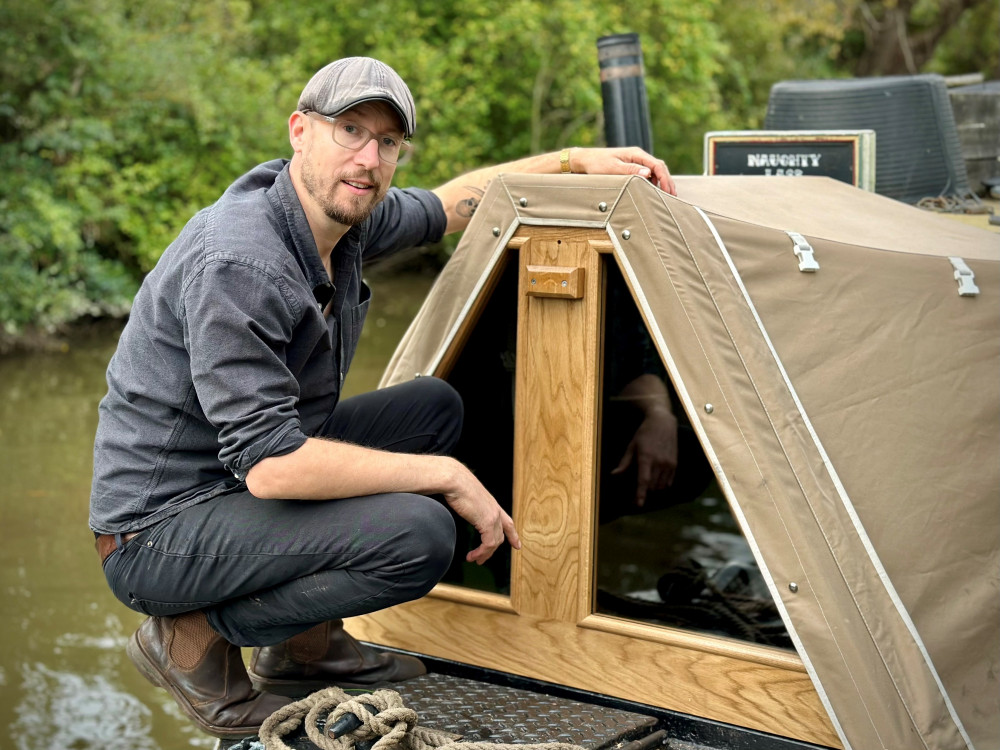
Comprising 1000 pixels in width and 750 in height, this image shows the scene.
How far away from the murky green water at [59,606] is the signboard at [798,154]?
3.07m

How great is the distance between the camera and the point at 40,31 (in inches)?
401

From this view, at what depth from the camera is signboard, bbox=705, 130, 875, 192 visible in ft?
13.6

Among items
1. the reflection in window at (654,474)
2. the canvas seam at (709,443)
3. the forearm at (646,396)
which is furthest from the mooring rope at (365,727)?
the forearm at (646,396)

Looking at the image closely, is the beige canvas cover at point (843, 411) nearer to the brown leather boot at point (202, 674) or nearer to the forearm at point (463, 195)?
the forearm at point (463, 195)

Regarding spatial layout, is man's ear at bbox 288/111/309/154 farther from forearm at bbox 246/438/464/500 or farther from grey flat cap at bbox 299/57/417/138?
forearm at bbox 246/438/464/500

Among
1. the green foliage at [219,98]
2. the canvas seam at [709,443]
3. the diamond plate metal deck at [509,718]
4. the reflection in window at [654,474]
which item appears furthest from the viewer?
the green foliage at [219,98]

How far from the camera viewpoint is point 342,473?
2363mm

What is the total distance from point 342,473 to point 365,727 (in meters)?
0.53

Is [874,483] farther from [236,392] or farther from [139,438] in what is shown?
[139,438]

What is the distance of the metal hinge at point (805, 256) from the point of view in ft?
8.94

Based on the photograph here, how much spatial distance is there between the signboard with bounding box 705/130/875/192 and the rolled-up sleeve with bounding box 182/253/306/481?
7.55ft

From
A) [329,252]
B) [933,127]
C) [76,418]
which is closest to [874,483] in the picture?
[329,252]

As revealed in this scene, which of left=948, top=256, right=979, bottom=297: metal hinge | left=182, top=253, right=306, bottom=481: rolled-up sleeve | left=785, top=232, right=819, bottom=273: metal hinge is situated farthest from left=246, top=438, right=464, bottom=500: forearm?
left=948, top=256, right=979, bottom=297: metal hinge

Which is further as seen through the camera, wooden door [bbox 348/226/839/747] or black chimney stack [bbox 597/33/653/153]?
black chimney stack [bbox 597/33/653/153]
